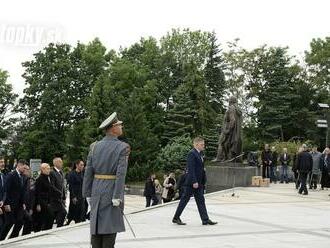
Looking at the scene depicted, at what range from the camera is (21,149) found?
2090 inches

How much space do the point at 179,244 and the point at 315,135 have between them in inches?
1736

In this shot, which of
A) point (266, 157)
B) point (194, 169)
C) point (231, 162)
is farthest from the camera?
point (266, 157)

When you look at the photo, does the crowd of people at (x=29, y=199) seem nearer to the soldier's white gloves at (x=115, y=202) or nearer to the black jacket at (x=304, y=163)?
the soldier's white gloves at (x=115, y=202)

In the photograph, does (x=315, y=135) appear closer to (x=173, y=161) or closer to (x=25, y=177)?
(x=173, y=161)

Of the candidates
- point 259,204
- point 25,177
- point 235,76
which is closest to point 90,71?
point 235,76

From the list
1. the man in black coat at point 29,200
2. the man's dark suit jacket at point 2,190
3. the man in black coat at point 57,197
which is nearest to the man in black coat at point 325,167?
the man in black coat at point 57,197

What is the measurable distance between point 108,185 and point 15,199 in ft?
16.7

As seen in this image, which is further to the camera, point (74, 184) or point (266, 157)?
point (266, 157)

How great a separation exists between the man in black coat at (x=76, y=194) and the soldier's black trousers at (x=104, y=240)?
6520mm

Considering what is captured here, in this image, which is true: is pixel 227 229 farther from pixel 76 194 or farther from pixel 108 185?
pixel 108 185

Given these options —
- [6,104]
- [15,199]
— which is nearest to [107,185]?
[15,199]

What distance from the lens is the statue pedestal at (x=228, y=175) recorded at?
74.3 ft

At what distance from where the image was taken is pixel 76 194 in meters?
13.5

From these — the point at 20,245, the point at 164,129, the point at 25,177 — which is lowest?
the point at 20,245
